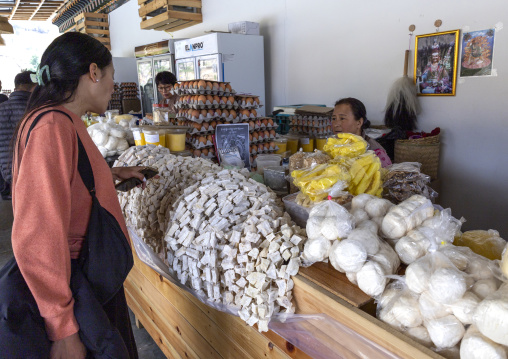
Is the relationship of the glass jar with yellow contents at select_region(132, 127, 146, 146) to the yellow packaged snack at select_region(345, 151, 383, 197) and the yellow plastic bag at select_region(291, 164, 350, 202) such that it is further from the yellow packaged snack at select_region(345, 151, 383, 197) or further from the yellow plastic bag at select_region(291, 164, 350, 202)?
the yellow packaged snack at select_region(345, 151, 383, 197)

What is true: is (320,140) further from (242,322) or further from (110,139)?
(242,322)

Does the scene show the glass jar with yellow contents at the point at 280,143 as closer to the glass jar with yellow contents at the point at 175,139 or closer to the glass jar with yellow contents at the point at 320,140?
the glass jar with yellow contents at the point at 320,140

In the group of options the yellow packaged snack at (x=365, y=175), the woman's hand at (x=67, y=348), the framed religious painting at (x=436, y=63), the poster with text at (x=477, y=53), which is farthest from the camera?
the framed religious painting at (x=436, y=63)

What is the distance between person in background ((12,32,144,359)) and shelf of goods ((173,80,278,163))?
1445mm

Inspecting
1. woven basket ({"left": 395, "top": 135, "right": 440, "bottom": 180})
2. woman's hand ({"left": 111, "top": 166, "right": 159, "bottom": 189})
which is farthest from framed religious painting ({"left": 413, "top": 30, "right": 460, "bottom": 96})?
woman's hand ({"left": 111, "top": 166, "right": 159, "bottom": 189})

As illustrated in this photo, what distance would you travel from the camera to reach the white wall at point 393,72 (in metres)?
3.05

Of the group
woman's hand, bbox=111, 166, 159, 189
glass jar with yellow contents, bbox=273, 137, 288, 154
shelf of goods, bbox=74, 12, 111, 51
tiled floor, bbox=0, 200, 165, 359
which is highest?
shelf of goods, bbox=74, 12, 111, 51

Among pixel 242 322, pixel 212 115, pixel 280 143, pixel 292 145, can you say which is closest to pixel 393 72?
pixel 292 145

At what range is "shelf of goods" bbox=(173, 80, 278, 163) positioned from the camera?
2.65 meters

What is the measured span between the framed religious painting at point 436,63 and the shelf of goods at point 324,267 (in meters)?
2.21

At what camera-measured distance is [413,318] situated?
0.86 metres

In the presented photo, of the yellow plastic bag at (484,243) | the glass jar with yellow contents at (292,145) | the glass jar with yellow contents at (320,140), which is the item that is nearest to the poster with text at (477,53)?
the glass jar with yellow contents at (320,140)

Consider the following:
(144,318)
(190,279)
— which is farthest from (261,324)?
(144,318)

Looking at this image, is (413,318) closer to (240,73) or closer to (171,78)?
(171,78)
